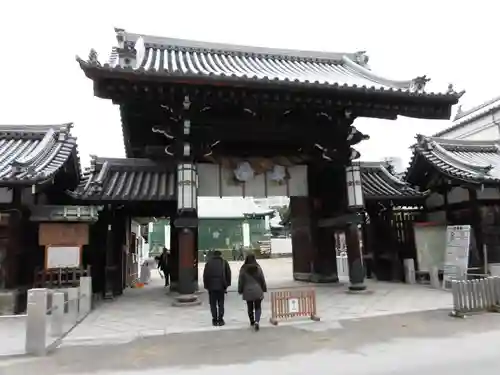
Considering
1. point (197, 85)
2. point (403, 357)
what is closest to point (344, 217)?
point (197, 85)

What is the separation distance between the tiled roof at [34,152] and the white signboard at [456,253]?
11.2m

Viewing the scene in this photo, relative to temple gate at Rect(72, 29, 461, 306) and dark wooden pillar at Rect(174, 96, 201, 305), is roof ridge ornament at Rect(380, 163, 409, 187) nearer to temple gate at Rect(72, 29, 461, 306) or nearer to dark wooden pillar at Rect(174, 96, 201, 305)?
temple gate at Rect(72, 29, 461, 306)

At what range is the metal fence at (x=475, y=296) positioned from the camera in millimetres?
8430

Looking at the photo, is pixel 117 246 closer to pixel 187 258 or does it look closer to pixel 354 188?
pixel 187 258

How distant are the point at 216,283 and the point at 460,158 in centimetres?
1100

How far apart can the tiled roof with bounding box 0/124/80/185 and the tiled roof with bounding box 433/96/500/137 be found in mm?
27411

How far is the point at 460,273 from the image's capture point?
A: 11484 millimetres

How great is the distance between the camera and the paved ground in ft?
17.7

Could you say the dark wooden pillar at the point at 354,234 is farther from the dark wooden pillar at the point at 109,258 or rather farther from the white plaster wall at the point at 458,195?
the dark wooden pillar at the point at 109,258

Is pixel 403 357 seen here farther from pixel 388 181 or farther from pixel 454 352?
pixel 388 181

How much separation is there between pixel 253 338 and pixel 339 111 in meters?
7.45

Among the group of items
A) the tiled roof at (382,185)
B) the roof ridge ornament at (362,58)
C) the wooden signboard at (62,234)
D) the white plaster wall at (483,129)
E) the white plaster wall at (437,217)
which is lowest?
the wooden signboard at (62,234)

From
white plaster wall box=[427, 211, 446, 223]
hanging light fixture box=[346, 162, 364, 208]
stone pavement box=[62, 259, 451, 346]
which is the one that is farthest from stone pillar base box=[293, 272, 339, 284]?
white plaster wall box=[427, 211, 446, 223]

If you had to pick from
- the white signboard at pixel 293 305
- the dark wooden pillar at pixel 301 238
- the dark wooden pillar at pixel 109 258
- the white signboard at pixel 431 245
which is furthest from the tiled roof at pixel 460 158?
the dark wooden pillar at pixel 109 258
